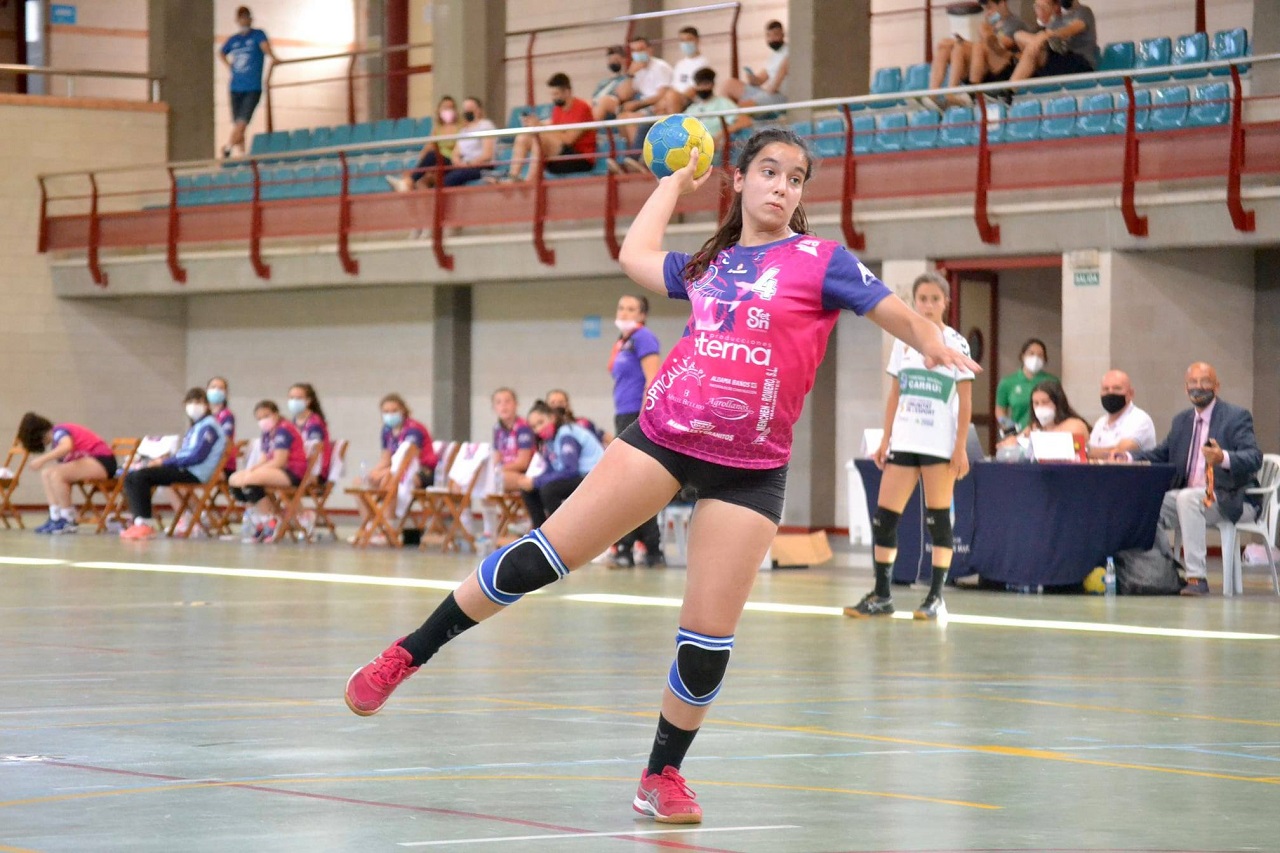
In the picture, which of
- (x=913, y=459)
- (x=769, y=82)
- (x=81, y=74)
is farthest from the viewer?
(x=81, y=74)

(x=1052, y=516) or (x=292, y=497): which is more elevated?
(x=1052, y=516)

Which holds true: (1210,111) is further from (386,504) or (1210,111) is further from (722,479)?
(722,479)

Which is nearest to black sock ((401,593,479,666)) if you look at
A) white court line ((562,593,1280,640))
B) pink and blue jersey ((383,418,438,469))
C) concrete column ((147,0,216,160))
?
white court line ((562,593,1280,640))

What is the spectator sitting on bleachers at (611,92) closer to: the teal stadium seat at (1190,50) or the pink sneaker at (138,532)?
the teal stadium seat at (1190,50)

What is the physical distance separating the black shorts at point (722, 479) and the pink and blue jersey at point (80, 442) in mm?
17067

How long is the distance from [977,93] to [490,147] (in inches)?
256

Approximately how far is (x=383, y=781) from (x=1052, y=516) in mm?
8794

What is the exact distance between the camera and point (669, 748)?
4719 mm

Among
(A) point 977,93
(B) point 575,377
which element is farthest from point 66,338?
(A) point 977,93

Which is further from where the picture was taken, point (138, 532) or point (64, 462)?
point (64, 462)

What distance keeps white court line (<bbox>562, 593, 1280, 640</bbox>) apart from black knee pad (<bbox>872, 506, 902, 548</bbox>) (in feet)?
1.61

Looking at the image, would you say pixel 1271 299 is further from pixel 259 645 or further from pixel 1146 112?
pixel 259 645

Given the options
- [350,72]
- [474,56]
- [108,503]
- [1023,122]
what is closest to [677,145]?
[1023,122]

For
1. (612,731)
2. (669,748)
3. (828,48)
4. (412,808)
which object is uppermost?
(828,48)
